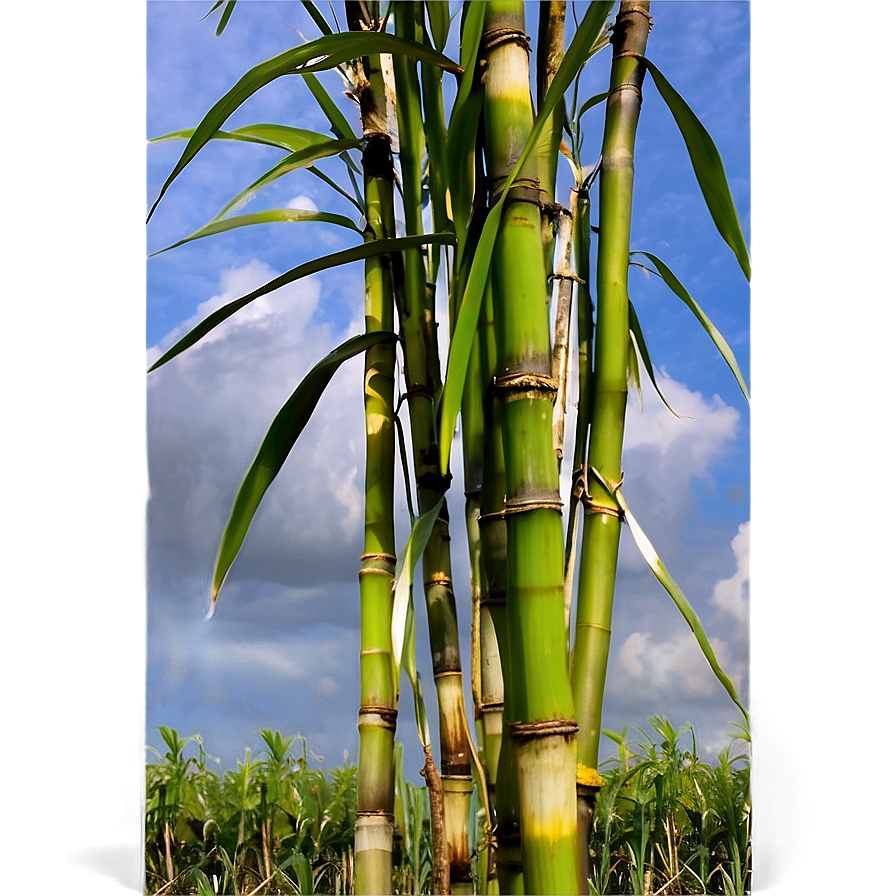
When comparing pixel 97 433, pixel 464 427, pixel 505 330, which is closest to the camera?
pixel 505 330

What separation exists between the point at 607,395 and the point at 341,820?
0.50 m

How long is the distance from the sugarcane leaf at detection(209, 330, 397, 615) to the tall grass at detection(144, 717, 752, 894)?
1.04ft

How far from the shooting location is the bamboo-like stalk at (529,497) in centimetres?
49

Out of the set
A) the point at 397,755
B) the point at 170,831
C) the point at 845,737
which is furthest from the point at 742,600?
the point at 170,831

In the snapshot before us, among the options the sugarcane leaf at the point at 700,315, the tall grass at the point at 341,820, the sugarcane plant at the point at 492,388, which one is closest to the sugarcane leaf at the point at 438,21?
the sugarcane plant at the point at 492,388

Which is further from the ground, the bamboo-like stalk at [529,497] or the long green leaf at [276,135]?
Answer: the long green leaf at [276,135]

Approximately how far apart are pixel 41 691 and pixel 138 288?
34 centimetres

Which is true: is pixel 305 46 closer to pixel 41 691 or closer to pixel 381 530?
pixel 381 530

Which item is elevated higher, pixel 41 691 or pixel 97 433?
pixel 97 433

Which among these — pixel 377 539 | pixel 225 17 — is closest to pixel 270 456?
pixel 377 539

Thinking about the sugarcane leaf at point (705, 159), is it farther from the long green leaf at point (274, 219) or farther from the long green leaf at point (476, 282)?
the long green leaf at point (274, 219)

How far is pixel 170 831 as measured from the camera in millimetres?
852

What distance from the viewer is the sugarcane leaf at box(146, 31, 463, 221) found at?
1.78 ft

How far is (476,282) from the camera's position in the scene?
1.66ft
